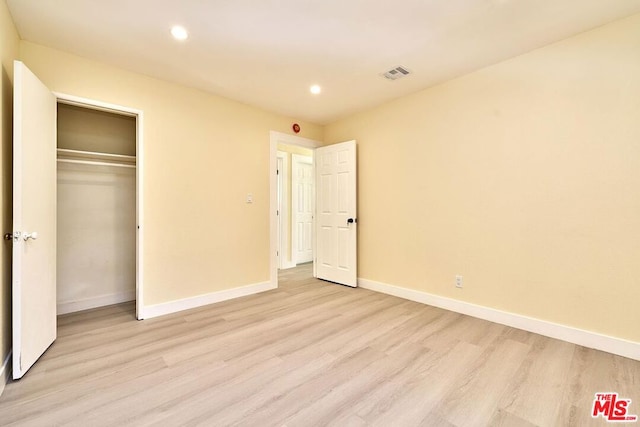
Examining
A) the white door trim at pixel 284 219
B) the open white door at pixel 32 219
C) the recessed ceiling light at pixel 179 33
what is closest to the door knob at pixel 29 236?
the open white door at pixel 32 219

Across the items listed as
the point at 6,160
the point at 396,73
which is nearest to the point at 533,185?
the point at 396,73

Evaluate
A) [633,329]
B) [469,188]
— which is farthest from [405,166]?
[633,329]

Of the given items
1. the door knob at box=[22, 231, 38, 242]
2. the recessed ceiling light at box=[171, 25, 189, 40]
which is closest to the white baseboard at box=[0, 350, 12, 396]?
the door knob at box=[22, 231, 38, 242]

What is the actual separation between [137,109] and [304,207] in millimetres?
3408

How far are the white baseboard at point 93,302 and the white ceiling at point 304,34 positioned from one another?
8.40 feet

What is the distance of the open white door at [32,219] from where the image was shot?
5.87 ft

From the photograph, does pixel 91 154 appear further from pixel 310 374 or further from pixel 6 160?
pixel 310 374

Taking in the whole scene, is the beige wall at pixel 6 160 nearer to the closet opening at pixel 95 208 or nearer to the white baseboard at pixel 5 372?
the white baseboard at pixel 5 372

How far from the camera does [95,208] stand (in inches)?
127

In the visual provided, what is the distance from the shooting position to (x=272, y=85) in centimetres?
312

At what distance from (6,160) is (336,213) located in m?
3.36

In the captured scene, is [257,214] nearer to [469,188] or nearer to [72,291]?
[72,291]

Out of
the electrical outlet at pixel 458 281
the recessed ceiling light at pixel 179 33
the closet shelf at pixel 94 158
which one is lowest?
the electrical outlet at pixel 458 281

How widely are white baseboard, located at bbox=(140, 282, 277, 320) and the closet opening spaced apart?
7.2 inches
